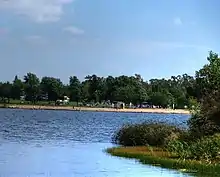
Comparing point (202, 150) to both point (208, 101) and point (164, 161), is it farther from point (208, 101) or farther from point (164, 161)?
point (208, 101)

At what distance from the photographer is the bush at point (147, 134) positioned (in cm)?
4759

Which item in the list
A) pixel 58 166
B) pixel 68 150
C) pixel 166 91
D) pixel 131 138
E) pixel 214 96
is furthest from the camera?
pixel 166 91

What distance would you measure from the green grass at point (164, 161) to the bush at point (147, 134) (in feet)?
7.18

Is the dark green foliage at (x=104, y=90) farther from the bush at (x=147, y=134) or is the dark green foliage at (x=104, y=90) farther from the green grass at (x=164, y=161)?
the green grass at (x=164, y=161)

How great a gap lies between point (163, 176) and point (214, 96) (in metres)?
14.2

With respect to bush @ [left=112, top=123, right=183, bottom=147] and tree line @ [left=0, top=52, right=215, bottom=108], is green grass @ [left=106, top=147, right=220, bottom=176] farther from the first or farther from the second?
tree line @ [left=0, top=52, right=215, bottom=108]

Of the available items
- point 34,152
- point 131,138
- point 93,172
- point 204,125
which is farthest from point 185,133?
point 93,172

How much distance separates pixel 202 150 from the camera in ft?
118

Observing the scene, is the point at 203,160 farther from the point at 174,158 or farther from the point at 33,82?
the point at 33,82

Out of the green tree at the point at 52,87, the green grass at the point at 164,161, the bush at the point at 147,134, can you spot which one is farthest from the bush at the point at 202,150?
the green tree at the point at 52,87

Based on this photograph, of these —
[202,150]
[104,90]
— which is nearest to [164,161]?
[202,150]

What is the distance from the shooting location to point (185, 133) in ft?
148

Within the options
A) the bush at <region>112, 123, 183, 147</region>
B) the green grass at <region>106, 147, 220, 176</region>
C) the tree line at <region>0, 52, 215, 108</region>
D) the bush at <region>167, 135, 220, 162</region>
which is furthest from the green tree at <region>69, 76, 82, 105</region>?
the bush at <region>167, 135, 220, 162</region>

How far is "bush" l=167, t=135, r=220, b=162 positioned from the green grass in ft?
2.18
